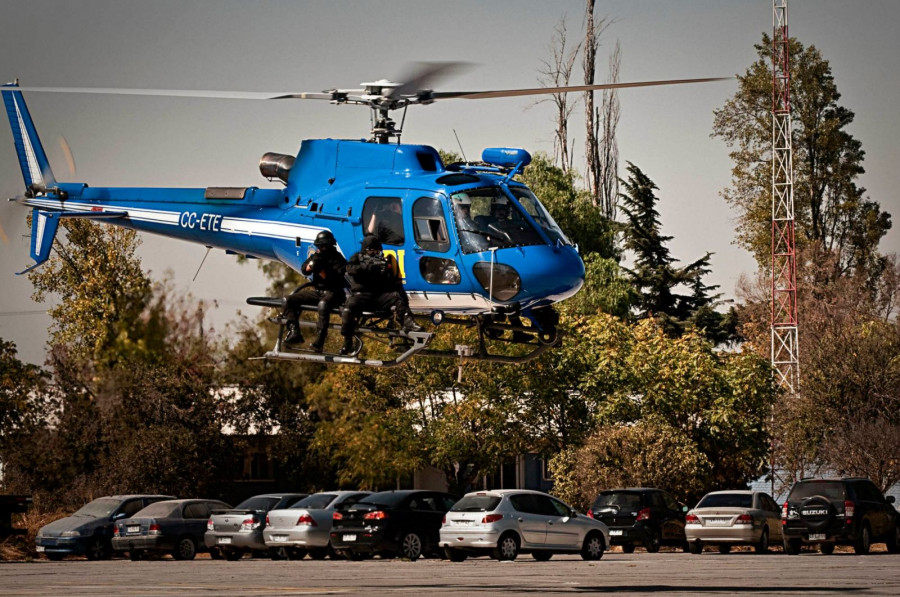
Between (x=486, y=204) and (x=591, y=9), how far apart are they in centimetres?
4758

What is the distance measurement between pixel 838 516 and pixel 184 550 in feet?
47.5

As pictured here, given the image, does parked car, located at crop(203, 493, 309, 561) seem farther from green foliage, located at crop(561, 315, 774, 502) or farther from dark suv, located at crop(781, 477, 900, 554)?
green foliage, located at crop(561, 315, 774, 502)

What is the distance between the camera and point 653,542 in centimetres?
3256

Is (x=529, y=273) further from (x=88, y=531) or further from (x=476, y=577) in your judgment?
(x=88, y=531)

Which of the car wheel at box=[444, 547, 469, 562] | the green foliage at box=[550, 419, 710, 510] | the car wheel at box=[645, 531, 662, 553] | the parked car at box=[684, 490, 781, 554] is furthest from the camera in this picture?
the green foliage at box=[550, 419, 710, 510]

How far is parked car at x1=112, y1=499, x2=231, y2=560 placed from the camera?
101ft

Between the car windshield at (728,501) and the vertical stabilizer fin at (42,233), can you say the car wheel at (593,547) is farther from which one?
the vertical stabilizer fin at (42,233)

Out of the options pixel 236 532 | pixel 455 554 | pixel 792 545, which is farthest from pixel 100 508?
pixel 792 545

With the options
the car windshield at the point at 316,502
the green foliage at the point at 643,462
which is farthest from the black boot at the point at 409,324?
the green foliage at the point at 643,462

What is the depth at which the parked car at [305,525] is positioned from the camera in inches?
1159

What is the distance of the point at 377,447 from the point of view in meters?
43.6

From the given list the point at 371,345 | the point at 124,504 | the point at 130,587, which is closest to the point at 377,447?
the point at 371,345

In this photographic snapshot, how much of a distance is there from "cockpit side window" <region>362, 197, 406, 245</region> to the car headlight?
1272 millimetres

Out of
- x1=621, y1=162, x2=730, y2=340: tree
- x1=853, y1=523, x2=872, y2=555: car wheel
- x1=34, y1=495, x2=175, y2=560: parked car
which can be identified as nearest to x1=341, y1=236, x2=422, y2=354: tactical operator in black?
x1=853, y1=523, x2=872, y2=555: car wheel
